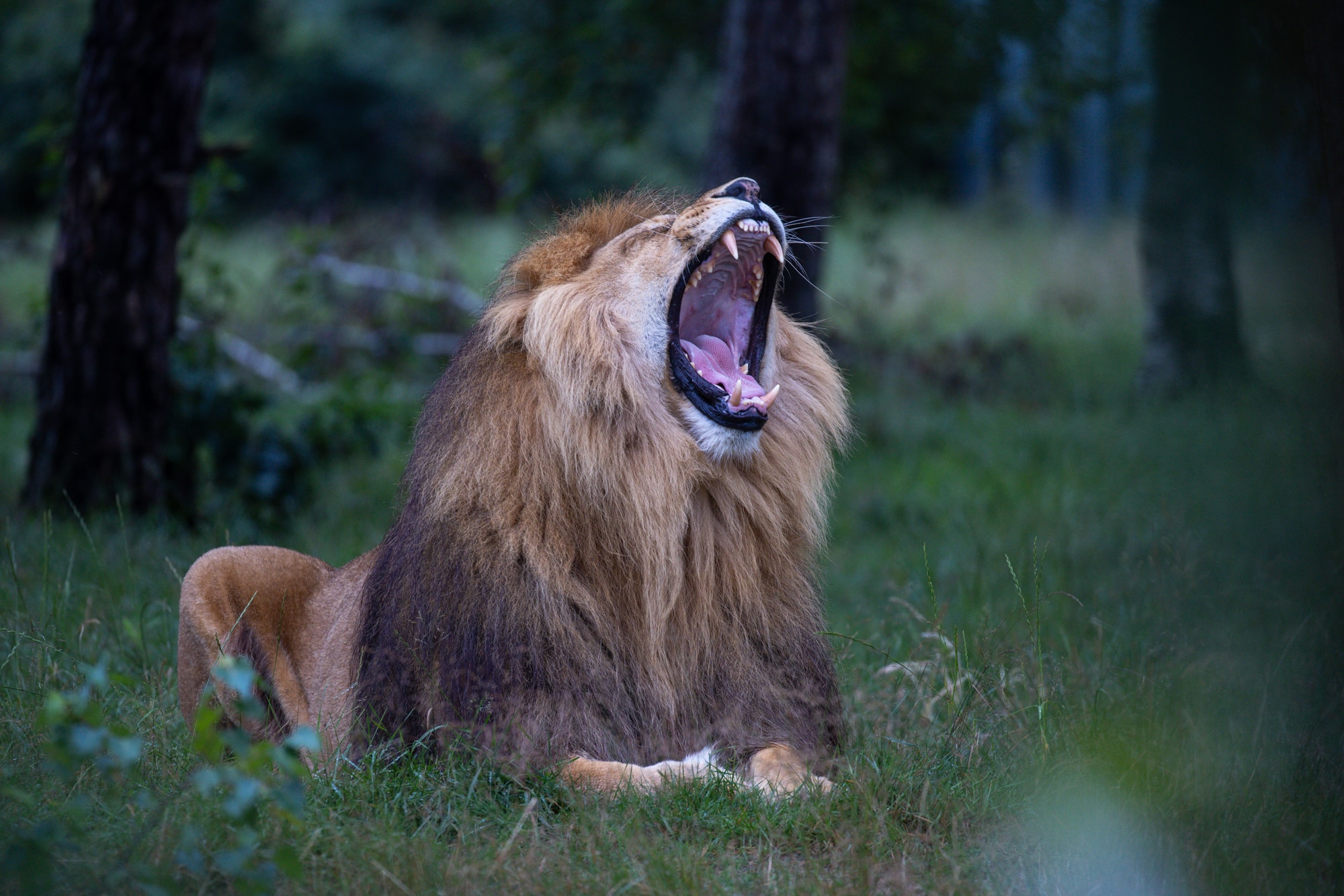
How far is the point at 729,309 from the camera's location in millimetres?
4016

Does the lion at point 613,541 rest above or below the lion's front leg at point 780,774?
above

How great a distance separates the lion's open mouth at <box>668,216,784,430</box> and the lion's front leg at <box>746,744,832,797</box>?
90 centimetres

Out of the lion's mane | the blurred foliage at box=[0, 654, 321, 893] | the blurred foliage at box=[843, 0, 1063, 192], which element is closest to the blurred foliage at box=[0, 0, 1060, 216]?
the blurred foliage at box=[843, 0, 1063, 192]

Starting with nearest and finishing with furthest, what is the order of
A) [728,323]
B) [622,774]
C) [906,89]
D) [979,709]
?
[622,774] < [979,709] < [728,323] < [906,89]

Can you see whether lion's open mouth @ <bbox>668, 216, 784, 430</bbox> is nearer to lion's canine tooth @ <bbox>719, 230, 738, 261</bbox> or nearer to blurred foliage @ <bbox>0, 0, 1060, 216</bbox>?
lion's canine tooth @ <bbox>719, 230, 738, 261</bbox>

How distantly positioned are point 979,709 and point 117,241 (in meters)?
4.46

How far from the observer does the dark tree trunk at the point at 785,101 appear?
285 inches

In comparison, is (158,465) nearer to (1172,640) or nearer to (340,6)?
(1172,640)

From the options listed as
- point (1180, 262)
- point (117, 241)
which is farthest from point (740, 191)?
point (1180, 262)

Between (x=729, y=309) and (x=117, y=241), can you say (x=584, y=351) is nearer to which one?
(x=729, y=309)

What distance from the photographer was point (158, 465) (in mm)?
6191

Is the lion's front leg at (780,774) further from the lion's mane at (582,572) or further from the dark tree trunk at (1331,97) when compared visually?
the dark tree trunk at (1331,97)

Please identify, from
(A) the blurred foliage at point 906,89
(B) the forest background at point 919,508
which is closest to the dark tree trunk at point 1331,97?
(B) the forest background at point 919,508

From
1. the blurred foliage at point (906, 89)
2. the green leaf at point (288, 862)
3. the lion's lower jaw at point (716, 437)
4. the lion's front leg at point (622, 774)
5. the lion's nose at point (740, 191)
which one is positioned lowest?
the lion's front leg at point (622, 774)
